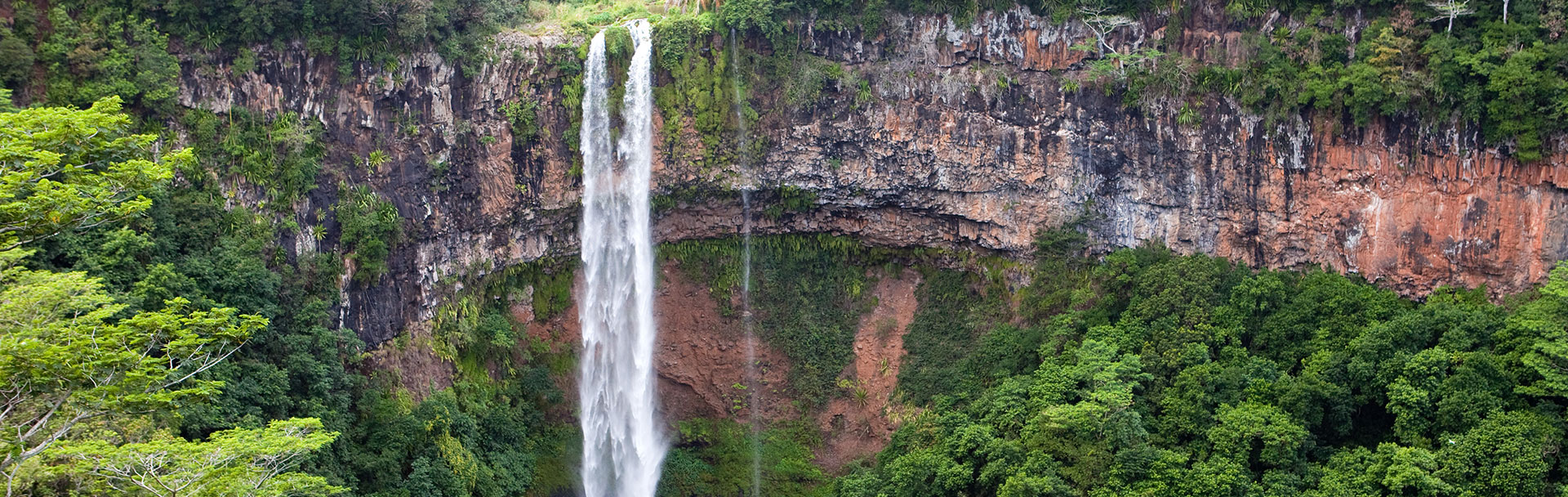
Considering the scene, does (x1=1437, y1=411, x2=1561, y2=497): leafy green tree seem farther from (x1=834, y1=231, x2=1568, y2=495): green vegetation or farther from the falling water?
the falling water

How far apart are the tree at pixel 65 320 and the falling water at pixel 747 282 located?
14.1m

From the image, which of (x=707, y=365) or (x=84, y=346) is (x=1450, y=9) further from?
(x=84, y=346)

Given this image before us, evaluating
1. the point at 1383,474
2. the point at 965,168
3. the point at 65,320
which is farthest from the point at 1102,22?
the point at 65,320

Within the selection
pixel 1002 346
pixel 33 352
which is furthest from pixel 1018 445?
pixel 33 352

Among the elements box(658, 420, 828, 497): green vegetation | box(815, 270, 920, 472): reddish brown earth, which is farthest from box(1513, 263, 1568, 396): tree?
box(658, 420, 828, 497): green vegetation

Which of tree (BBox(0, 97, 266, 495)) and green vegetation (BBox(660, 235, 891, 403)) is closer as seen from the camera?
tree (BBox(0, 97, 266, 495))

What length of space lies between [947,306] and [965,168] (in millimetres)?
3424

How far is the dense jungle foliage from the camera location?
18.3 meters

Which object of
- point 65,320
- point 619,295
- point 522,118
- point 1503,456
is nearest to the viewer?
point 65,320

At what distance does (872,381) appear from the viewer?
90.5 feet

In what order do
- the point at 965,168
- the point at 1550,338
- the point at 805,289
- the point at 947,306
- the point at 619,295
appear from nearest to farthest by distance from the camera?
the point at 1550,338 → the point at 965,168 → the point at 619,295 → the point at 947,306 → the point at 805,289

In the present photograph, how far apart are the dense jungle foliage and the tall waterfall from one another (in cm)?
59

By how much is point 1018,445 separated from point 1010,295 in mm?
5746

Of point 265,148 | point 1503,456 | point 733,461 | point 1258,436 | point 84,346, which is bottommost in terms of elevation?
point 733,461
